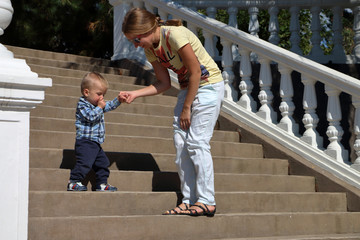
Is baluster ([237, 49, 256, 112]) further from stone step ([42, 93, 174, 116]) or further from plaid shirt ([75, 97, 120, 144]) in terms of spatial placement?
plaid shirt ([75, 97, 120, 144])

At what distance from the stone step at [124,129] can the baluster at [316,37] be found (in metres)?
2.22

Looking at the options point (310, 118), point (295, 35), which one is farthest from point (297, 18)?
point (310, 118)

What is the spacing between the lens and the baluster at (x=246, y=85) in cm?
675

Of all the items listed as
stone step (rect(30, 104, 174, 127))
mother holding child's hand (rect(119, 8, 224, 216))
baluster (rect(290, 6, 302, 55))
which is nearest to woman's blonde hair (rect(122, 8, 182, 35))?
mother holding child's hand (rect(119, 8, 224, 216))

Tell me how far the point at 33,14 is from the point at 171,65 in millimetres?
8509

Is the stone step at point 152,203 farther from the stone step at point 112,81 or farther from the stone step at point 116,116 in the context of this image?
the stone step at point 112,81

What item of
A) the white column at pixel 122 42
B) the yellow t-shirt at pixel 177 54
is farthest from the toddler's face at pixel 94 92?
the white column at pixel 122 42

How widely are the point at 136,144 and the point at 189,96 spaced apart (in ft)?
4.51

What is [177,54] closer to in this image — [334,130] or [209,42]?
[334,130]

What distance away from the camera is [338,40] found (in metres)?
8.39

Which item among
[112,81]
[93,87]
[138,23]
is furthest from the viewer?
[112,81]

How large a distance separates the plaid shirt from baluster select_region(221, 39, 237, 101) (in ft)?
7.56

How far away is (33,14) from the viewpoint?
12602mm

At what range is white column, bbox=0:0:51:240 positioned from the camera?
10.6 ft
